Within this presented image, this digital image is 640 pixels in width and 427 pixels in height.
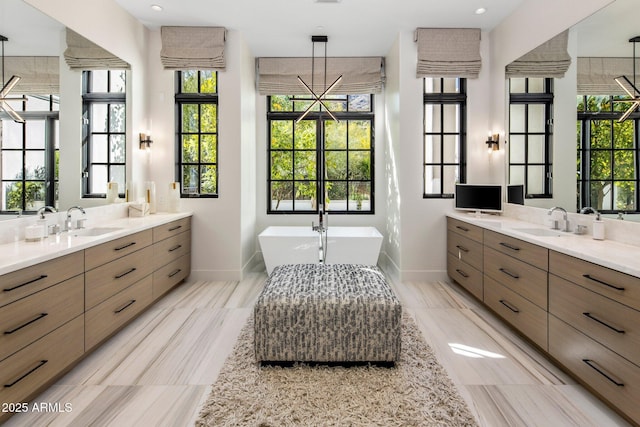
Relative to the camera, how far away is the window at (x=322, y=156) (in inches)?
210

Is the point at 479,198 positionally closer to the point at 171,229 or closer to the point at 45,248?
the point at 171,229

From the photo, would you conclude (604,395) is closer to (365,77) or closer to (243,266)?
(243,266)

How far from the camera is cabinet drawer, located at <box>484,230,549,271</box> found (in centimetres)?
237

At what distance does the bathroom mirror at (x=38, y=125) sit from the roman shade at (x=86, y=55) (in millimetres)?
68

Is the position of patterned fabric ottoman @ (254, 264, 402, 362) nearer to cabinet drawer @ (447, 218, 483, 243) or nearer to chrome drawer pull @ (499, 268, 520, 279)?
chrome drawer pull @ (499, 268, 520, 279)

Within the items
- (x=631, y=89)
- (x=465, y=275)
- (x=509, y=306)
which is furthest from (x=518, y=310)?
(x=631, y=89)

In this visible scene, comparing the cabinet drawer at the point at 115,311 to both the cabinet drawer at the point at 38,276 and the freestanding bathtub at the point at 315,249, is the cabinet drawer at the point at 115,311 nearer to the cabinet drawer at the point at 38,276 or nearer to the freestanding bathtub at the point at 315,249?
the cabinet drawer at the point at 38,276

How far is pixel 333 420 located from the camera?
1.75 metres

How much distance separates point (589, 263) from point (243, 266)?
3515 millimetres

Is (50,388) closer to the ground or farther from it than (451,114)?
closer to the ground

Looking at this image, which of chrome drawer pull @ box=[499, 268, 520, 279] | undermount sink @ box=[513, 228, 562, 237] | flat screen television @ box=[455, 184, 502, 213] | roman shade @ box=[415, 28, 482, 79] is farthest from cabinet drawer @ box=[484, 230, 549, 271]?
roman shade @ box=[415, 28, 482, 79]

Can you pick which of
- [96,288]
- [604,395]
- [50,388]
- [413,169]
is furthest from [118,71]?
[604,395]

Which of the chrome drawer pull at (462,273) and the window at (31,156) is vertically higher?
the window at (31,156)

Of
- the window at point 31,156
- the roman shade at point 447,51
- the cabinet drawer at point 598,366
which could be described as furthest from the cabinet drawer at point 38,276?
the roman shade at point 447,51
